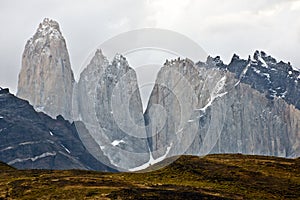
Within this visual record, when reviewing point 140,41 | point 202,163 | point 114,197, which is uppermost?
point 140,41

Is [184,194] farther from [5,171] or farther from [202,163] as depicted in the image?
[5,171]

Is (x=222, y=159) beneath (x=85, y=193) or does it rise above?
above

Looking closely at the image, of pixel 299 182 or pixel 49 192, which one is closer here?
pixel 49 192

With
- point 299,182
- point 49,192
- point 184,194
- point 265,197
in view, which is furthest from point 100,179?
point 299,182

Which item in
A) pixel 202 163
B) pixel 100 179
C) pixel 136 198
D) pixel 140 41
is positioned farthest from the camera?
pixel 202 163

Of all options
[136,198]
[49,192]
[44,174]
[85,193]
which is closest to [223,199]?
[136,198]

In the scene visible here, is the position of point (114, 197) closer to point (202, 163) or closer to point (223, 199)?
point (223, 199)

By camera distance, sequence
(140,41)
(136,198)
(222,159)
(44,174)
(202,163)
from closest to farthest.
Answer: (136,198), (140,41), (44,174), (202,163), (222,159)
